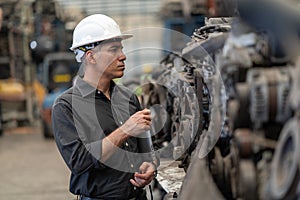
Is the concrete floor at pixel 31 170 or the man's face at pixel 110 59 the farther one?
the concrete floor at pixel 31 170

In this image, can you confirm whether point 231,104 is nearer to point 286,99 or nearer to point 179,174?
point 286,99

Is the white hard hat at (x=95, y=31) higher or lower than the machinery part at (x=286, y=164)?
higher

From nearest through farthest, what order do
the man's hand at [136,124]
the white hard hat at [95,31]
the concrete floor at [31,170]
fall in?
the man's hand at [136,124] < the white hard hat at [95,31] < the concrete floor at [31,170]

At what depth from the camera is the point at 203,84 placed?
2.18 metres

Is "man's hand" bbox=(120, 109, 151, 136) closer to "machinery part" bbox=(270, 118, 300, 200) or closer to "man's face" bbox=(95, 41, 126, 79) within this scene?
"man's face" bbox=(95, 41, 126, 79)

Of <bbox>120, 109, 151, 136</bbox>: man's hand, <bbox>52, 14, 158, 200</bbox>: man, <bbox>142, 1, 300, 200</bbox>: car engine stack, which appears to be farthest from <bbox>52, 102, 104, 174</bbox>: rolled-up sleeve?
<bbox>142, 1, 300, 200</bbox>: car engine stack

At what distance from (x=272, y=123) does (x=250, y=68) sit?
163 millimetres

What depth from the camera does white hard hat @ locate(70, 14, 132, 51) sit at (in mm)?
2268

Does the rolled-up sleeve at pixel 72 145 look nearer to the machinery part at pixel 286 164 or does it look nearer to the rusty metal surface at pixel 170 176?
the rusty metal surface at pixel 170 176

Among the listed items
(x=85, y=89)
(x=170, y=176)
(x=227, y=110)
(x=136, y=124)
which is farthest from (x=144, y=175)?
(x=227, y=110)

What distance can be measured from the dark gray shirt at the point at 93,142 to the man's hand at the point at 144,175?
0.08ft

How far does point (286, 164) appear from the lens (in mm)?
1326

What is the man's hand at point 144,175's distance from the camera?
2.30m

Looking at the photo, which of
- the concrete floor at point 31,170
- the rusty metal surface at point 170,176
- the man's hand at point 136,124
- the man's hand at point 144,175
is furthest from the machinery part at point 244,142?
the concrete floor at point 31,170
